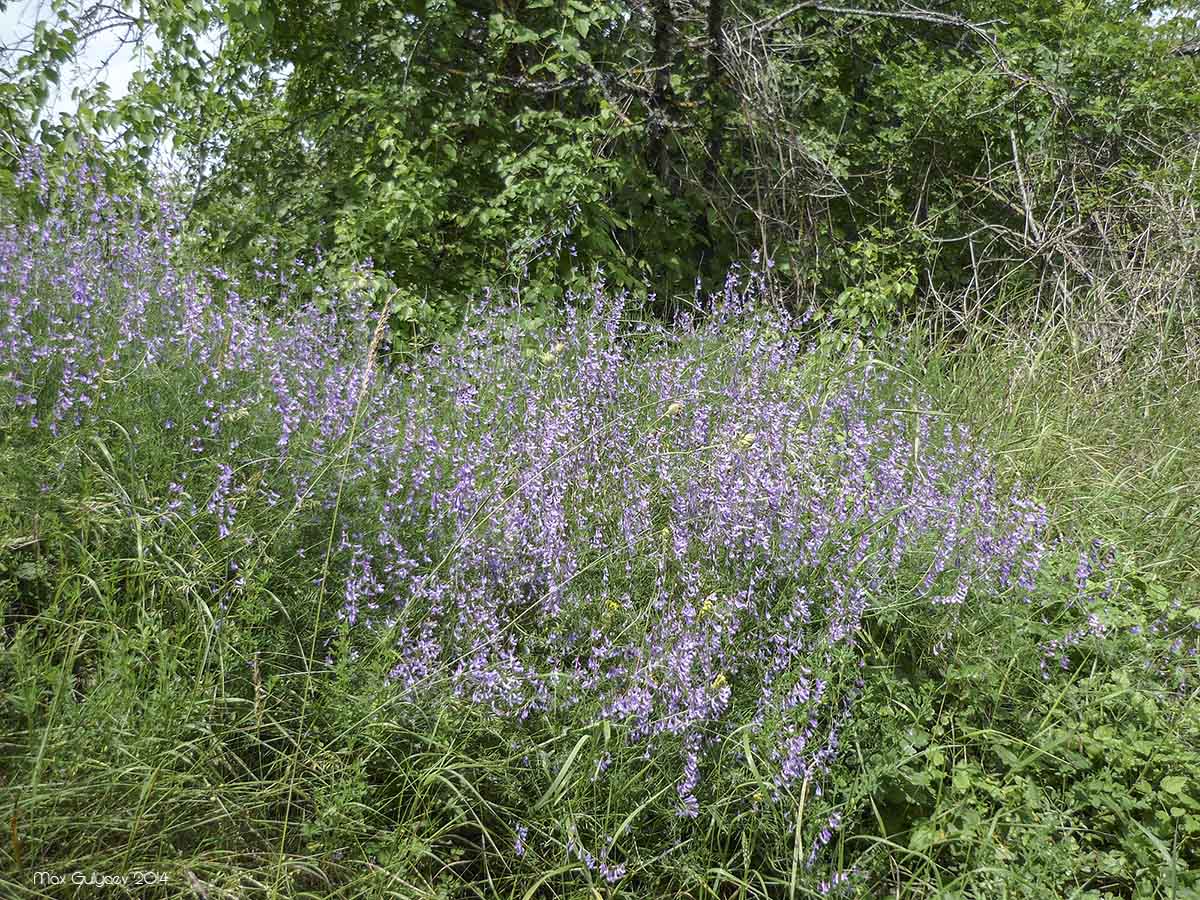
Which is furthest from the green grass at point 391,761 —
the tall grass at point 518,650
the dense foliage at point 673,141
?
the dense foliage at point 673,141

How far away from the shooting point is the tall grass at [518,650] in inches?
85.0

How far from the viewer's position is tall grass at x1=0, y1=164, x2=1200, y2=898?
2.16 meters

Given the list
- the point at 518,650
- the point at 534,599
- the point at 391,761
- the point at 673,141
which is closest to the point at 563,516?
the point at 534,599

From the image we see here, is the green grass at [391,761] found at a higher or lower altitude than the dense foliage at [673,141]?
lower

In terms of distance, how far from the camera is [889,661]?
2.77 meters

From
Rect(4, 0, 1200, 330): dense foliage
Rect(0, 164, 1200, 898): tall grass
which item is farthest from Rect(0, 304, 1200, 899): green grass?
Rect(4, 0, 1200, 330): dense foliage

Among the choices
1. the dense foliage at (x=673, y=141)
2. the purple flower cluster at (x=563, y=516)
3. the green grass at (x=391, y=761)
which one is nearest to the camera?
the green grass at (x=391, y=761)

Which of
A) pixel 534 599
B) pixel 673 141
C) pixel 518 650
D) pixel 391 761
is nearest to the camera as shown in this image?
pixel 391 761

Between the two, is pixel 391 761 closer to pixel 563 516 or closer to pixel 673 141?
pixel 563 516

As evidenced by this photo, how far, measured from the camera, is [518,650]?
2.62 m

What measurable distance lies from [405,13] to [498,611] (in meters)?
4.15

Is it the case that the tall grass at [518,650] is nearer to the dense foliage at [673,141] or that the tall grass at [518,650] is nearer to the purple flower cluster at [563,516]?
the purple flower cluster at [563,516]

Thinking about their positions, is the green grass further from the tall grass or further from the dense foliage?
the dense foliage

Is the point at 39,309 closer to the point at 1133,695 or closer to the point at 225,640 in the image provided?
the point at 225,640
